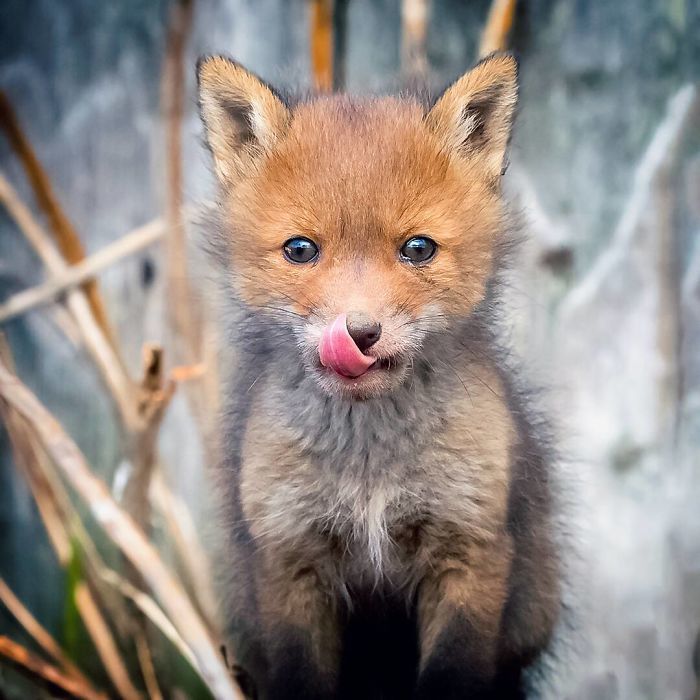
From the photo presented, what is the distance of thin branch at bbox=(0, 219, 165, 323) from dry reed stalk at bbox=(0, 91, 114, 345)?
43 mm

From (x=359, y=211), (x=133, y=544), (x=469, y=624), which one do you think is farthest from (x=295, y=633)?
(x=359, y=211)

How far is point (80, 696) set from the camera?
6.88 feet

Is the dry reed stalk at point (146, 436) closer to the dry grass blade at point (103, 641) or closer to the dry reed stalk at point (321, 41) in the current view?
the dry grass blade at point (103, 641)

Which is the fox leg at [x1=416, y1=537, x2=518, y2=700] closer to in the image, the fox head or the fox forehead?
the fox head

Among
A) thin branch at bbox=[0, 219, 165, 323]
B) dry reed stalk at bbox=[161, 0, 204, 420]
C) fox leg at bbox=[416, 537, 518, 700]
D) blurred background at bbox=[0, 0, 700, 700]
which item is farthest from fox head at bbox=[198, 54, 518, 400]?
thin branch at bbox=[0, 219, 165, 323]

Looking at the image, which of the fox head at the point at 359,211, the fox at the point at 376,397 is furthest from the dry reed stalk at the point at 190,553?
the fox head at the point at 359,211

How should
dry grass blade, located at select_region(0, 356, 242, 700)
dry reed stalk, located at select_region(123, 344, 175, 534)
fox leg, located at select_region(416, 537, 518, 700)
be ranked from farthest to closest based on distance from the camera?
dry reed stalk, located at select_region(123, 344, 175, 534) < dry grass blade, located at select_region(0, 356, 242, 700) < fox leg, located at select_region(416, 537, 518, 700)

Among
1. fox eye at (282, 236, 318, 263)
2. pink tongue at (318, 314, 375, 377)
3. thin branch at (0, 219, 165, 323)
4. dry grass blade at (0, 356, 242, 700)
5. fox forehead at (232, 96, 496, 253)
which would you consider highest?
fox forehead at (232, 96, 496, 253)

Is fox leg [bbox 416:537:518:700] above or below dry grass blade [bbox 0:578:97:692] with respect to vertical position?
above

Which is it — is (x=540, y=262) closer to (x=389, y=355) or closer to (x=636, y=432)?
(x=636, y=432)

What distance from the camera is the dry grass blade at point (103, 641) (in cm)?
234

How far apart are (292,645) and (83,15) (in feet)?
6.78

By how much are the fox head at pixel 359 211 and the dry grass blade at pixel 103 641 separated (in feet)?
4.32

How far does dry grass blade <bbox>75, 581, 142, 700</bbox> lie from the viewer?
234 centimetres
